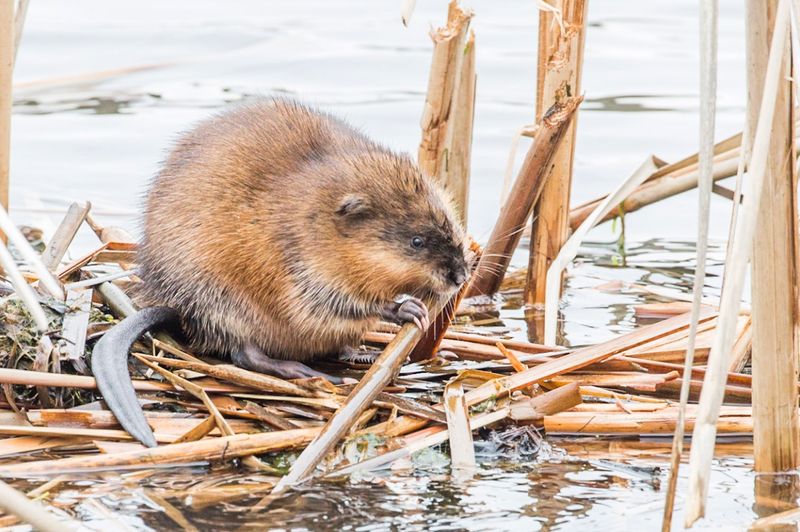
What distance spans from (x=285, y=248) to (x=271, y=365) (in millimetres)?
448

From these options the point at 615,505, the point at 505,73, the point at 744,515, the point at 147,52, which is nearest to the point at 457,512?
the point at 615,505

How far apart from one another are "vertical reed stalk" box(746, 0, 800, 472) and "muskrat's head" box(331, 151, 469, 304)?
4.53 feet

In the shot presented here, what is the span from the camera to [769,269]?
133 inches

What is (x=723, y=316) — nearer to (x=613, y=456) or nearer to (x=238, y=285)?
(x=613, y=456)

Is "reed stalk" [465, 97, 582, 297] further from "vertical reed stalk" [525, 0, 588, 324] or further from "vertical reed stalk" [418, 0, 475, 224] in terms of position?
"vertical reed stalk" [418, 0, 475, 224]

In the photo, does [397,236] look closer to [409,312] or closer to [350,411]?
[409,312]

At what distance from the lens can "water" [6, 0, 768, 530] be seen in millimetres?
3537

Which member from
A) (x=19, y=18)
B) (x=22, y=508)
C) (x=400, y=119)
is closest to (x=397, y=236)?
→ (x=19, y=18)

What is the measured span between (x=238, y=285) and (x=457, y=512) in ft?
4.94

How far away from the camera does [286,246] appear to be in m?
4.70

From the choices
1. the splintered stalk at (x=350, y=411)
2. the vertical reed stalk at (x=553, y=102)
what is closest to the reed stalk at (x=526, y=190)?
the vertical reed stalk at (x=553, y=102)

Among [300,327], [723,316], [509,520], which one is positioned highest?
[723,316]

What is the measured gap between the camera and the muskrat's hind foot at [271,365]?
14.7 ft

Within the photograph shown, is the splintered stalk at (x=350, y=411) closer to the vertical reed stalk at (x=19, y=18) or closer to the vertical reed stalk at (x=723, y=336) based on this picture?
the vertical reed stalk at (x=723, y=336)
